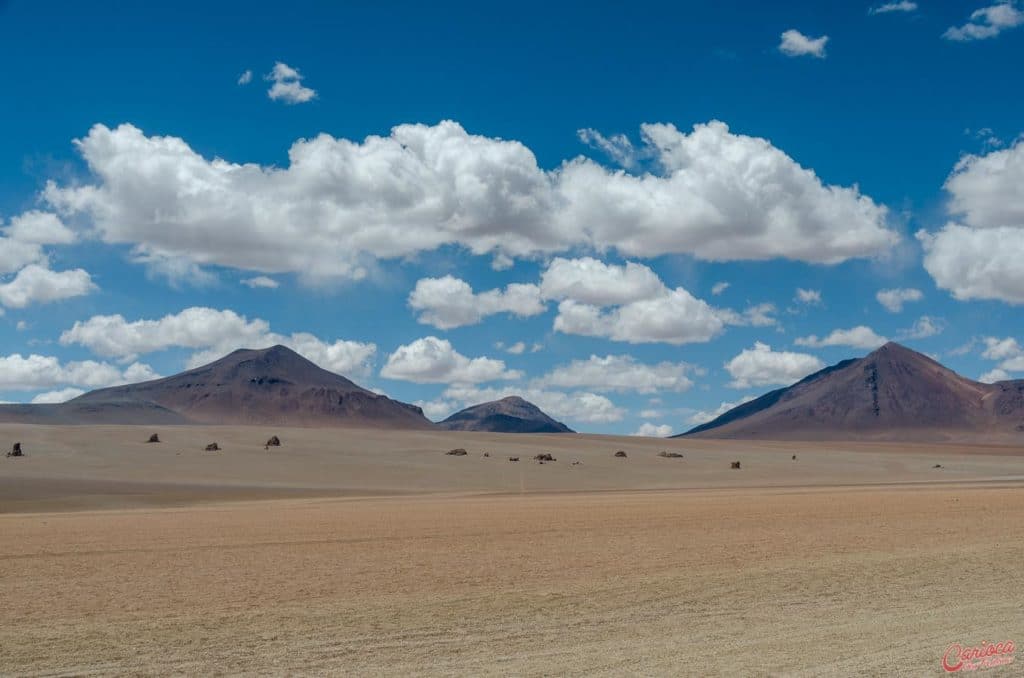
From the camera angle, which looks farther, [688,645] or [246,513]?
[246,513]

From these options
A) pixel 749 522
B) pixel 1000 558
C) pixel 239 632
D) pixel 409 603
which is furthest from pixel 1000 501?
pixel 239 632

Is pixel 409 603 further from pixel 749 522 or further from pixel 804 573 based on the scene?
pixel 749 522

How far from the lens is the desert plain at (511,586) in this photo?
13.6m

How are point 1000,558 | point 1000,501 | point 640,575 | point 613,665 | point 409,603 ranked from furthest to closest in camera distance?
point 1000,501 → point 1000,558 → point 640,575 → point 409,603 → point 613,665

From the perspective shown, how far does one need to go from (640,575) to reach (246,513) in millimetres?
23515

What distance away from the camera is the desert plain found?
44.5 feet

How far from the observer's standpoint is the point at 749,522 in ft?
110

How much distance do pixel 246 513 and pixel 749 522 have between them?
1826cm

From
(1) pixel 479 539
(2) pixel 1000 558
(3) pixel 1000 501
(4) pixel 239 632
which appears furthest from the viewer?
(3) pixel 1000 501

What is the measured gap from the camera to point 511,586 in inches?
771

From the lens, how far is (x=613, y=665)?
42.5 feet

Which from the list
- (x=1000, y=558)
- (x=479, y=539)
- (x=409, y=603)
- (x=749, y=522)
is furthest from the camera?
(x=749, y=522)

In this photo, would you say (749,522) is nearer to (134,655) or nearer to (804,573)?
(804,573)

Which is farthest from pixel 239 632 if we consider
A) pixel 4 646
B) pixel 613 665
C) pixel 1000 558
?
pixel 1000 558
